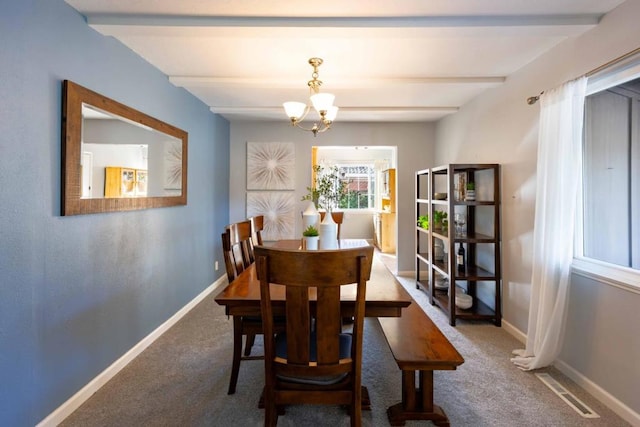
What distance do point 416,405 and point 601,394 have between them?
1.18 meters

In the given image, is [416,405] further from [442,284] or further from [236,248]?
[442,284]

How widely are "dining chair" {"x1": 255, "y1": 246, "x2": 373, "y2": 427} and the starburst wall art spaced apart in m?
3.43

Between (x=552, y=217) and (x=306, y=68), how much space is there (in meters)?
2.24

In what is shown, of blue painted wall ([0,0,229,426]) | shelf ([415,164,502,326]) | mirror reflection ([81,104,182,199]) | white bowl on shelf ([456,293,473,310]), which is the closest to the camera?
blue painted wall ([0,0,229,426])

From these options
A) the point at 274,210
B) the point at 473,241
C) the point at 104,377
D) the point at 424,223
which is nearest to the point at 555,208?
the point at 473,241

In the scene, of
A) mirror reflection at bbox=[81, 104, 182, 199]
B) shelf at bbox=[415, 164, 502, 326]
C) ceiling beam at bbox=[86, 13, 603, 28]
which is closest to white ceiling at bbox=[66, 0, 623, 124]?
ceiling beam at bbox=[86, 13, 603, 28]

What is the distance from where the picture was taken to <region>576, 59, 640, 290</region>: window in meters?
1.79

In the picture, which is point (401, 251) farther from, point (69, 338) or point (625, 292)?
point (69, 338)

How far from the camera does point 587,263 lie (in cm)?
198

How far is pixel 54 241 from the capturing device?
1.65 metres

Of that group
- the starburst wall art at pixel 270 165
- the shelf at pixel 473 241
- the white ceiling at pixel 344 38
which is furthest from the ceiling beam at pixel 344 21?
the starburst wall art at pixel 270 165

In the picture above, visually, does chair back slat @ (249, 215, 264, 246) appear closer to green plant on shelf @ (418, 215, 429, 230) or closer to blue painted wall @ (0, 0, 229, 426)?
blue painted wall @ (0, 0, 229, 426)

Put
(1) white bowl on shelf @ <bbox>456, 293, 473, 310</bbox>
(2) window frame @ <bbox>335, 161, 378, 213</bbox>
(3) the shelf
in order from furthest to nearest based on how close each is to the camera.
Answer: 1. (2) window frame @ <bbox>335, 161, 378, 213</bbox>
2. (1) white bowl on shelf @ <bbox>456, 293, 473, 310</bbox>
3. (3) the shelf

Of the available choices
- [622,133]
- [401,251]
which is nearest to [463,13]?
[622,133]
